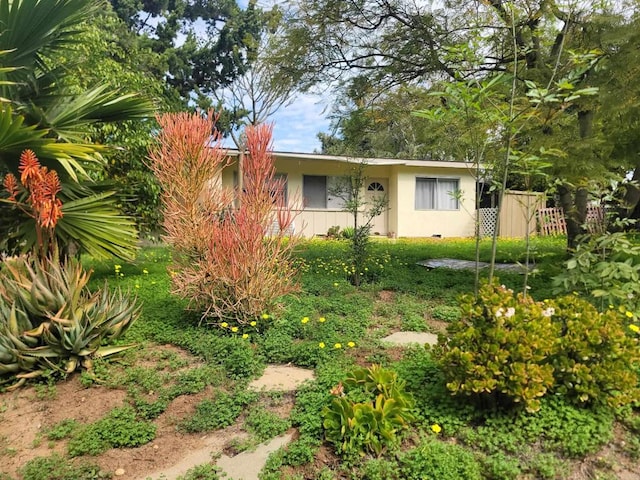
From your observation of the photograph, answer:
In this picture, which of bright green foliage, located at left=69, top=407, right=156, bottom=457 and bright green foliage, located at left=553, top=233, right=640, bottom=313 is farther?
bright green foliage, located at left=553, top=233, right=640, bottom=313

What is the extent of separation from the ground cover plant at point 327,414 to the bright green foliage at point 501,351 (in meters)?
0.08

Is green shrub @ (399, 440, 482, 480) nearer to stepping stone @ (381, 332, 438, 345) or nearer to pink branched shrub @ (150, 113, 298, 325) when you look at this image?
stepping stone @ (381, 332, 438, 345)

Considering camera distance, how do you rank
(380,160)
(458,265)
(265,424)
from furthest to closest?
(380,160) → (458,265) → (265,424)

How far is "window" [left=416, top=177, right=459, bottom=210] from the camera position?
53.5 feet

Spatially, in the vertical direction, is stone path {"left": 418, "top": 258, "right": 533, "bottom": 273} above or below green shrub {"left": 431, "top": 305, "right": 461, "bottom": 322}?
above

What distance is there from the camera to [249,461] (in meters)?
2.25

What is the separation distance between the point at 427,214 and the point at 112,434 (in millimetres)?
15158

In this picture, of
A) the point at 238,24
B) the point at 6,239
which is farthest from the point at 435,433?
the point at 238,24

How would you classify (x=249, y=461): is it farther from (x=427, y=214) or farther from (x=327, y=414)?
(x=427, y=214)

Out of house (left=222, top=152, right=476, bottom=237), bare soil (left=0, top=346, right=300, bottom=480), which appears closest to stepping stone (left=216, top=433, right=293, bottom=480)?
bare soil (left=0, top=346, right=300, bottom=480)

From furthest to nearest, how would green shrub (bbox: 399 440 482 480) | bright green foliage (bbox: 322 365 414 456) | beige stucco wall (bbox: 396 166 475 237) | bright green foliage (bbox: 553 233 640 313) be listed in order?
beige stucco wall (bbox: 396 166 475 237)
bright green foliage (bbox: 553 233 640 313)
bright green foliage (bbox: 322 365 414 456)
green shrub (bbox: 399 440 482 480)

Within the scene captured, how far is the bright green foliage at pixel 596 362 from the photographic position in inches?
92.7

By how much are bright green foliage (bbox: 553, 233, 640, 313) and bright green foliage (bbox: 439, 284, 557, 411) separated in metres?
0.81

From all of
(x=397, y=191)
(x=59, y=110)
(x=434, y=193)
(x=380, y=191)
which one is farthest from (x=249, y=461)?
(x=434, y=193)
